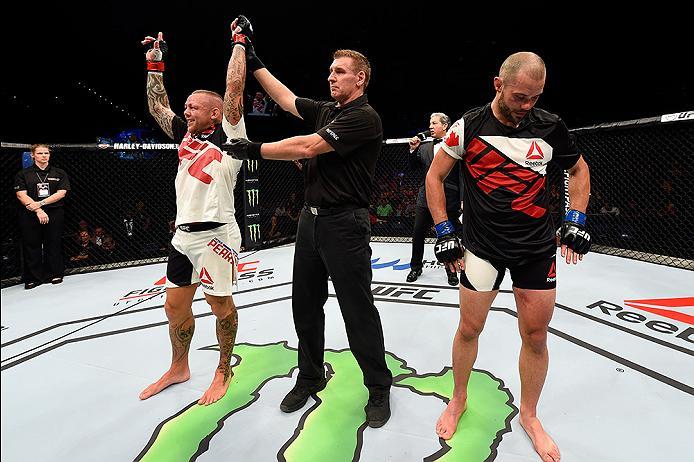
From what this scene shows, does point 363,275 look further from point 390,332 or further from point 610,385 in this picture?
point 610,385

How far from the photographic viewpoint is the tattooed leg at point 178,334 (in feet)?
6.37

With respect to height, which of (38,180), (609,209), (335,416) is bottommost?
(335,416)

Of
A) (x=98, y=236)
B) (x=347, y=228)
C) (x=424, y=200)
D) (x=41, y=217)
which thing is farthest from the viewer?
(x=98, y=236)

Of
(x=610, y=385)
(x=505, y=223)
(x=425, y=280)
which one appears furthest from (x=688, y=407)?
(x=425, y=280)

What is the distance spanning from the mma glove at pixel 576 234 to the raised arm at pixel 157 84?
1.98 metres

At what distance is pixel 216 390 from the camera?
190 centimetres

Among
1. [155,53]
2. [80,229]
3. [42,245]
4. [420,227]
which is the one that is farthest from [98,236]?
[420,227]

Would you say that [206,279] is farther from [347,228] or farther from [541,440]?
[541,440]

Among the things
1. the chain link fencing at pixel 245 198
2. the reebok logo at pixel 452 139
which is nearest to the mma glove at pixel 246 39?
the reebok logo at pixel 452 139

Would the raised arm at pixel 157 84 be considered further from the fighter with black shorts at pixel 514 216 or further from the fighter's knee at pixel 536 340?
the fighter's knee at pixel 536 340

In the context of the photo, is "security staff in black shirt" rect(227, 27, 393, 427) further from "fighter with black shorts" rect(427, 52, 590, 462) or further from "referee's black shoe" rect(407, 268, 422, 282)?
"referee's black shoe" rect(407, 268, 422, 282)

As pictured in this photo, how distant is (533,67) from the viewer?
1288 mm

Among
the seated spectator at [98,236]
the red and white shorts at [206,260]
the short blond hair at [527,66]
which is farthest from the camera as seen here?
the seated spectator at [98,236]

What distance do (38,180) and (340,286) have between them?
4038 millimetres
